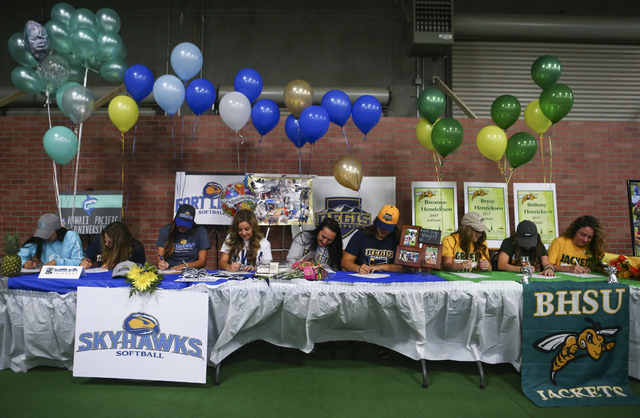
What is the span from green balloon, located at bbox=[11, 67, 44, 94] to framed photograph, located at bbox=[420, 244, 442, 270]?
434 centimetres

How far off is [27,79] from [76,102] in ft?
2.93

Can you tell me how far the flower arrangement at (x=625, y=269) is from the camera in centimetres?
333

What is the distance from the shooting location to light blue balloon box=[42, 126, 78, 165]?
4.20 metres

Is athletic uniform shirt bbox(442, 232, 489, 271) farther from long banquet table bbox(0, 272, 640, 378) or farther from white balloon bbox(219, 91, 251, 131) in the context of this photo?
white balloon bbox(219, 91, 251, 131)

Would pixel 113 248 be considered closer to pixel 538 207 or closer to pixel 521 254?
pixel 521 254

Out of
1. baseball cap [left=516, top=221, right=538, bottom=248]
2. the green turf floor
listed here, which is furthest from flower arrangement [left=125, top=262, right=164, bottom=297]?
baseball cap [left=516, top=221, right=538, bottom=248]

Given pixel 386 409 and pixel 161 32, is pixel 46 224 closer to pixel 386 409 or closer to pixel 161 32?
pixel 386 409

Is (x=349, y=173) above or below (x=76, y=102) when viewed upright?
below

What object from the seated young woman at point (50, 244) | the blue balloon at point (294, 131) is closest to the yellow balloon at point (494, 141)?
the blue balloon at point (294, 131)

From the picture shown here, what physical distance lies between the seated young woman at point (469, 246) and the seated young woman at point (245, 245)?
5.26ft

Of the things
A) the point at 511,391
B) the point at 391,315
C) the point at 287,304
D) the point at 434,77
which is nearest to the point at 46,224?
the point at 287,304

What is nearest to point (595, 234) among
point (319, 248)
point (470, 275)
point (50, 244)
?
point (470, 275)

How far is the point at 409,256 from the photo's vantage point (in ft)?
11.0

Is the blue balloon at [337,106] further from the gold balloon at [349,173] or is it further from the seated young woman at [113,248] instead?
the seated young woman at [113,248]
